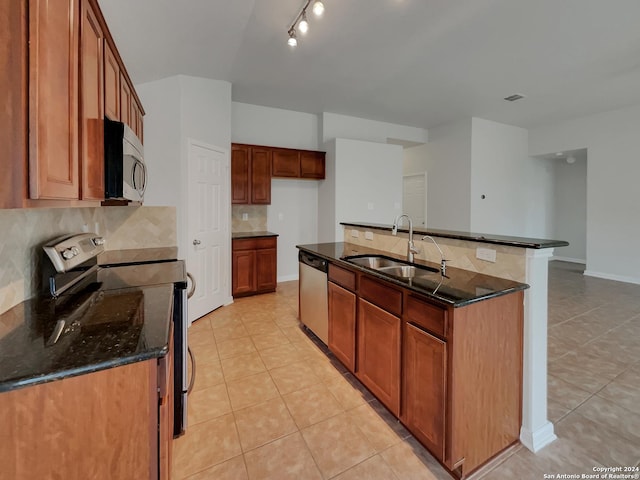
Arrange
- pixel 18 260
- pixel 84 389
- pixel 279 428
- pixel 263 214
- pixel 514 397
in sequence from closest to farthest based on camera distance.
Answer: pixel 84 389 → pixel 18 260 → pixel 514 397 → pixel 279 428 → pixel 263 214

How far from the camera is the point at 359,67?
3594mm

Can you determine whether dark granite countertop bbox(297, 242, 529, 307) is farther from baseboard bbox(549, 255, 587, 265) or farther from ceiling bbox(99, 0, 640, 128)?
baseboard bbox(549, 255, 587, 265)

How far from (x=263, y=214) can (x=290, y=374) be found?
10.1 ft

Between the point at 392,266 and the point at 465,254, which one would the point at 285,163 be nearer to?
the point at 392,266

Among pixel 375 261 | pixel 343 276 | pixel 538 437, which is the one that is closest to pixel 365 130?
pixel 375 261

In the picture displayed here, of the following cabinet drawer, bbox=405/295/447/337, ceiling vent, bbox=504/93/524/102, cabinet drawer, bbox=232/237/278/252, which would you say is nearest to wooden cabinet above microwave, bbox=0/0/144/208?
cabinet drawer, bbox=405/295/447/337

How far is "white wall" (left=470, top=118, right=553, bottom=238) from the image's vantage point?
5594 mm

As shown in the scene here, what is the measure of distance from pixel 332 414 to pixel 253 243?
2.87 metres

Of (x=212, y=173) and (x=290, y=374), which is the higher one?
(x=212, y=173)

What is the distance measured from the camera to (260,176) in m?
4.55

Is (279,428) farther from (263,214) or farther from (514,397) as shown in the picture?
(263,214)

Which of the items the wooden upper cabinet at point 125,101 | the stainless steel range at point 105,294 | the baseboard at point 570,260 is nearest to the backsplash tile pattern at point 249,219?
the wooden upper cabinet at point 125,101

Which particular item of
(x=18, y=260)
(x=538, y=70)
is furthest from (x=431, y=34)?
(x=18, y=260)

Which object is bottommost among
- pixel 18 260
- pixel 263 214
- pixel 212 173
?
pixel 18 260
